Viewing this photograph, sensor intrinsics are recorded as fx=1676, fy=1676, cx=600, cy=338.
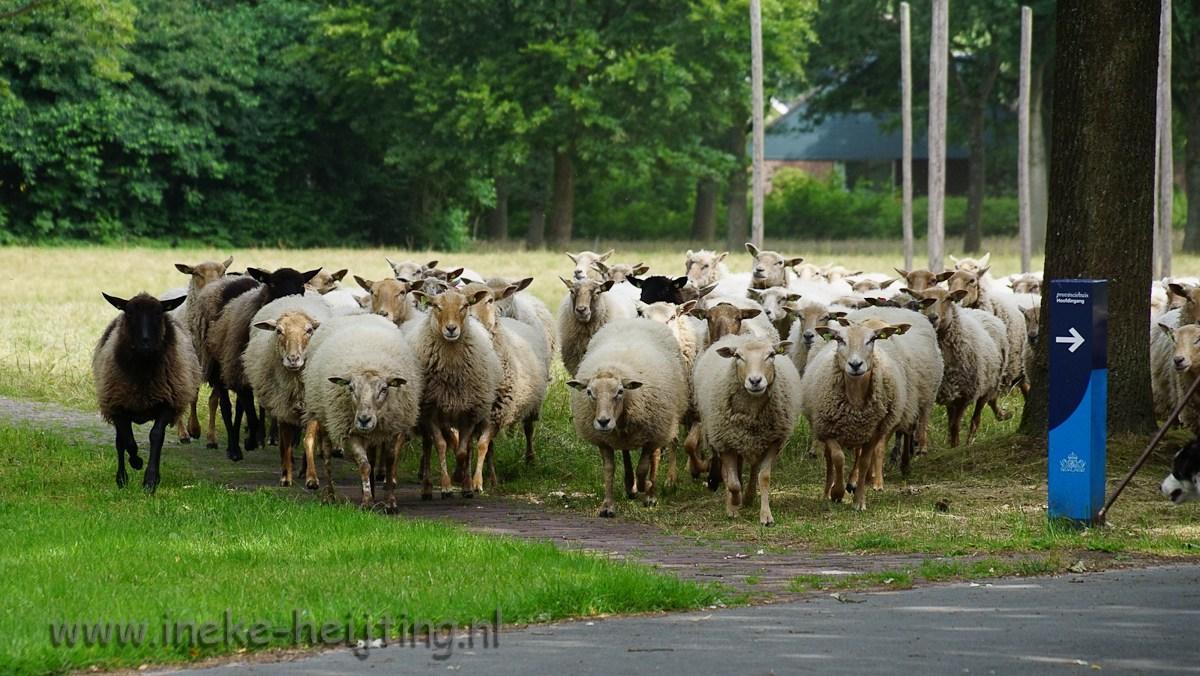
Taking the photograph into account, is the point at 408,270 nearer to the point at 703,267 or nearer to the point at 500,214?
the point at 703,267

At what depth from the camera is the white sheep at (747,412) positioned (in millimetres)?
12367

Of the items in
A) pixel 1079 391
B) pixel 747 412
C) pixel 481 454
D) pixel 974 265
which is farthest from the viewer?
pixel 974 265

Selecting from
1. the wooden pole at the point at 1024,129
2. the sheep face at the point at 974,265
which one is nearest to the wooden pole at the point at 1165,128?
the wooden pole at the point at 1024,129

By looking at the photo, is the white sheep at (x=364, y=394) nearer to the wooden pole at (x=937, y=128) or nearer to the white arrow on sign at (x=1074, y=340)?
the white arrow on sign at (x=1074, y=340)

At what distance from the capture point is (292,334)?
45.2ft

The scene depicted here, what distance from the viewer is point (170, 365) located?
1372 cm

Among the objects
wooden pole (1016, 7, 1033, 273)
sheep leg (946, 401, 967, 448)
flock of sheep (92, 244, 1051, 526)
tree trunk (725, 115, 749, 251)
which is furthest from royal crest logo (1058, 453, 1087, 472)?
tree trunk (725, 115, 749, 251)

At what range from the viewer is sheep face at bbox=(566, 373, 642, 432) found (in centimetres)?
1252

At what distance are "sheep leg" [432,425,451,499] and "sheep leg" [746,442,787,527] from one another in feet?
8.45

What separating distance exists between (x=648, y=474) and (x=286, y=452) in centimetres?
306

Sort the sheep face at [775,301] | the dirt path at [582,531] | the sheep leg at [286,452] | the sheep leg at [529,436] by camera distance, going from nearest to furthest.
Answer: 1. the dirt path at [582,531]
2. the sheep leg at [286,452]
3. the sheep leg at [529,436]
4. the sheep face at [775,301]

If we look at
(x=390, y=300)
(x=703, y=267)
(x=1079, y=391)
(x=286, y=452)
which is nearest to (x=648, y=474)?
(x=286, y=452)

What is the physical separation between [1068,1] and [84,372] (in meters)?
12.9

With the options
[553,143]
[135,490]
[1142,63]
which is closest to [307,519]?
[135,490]
